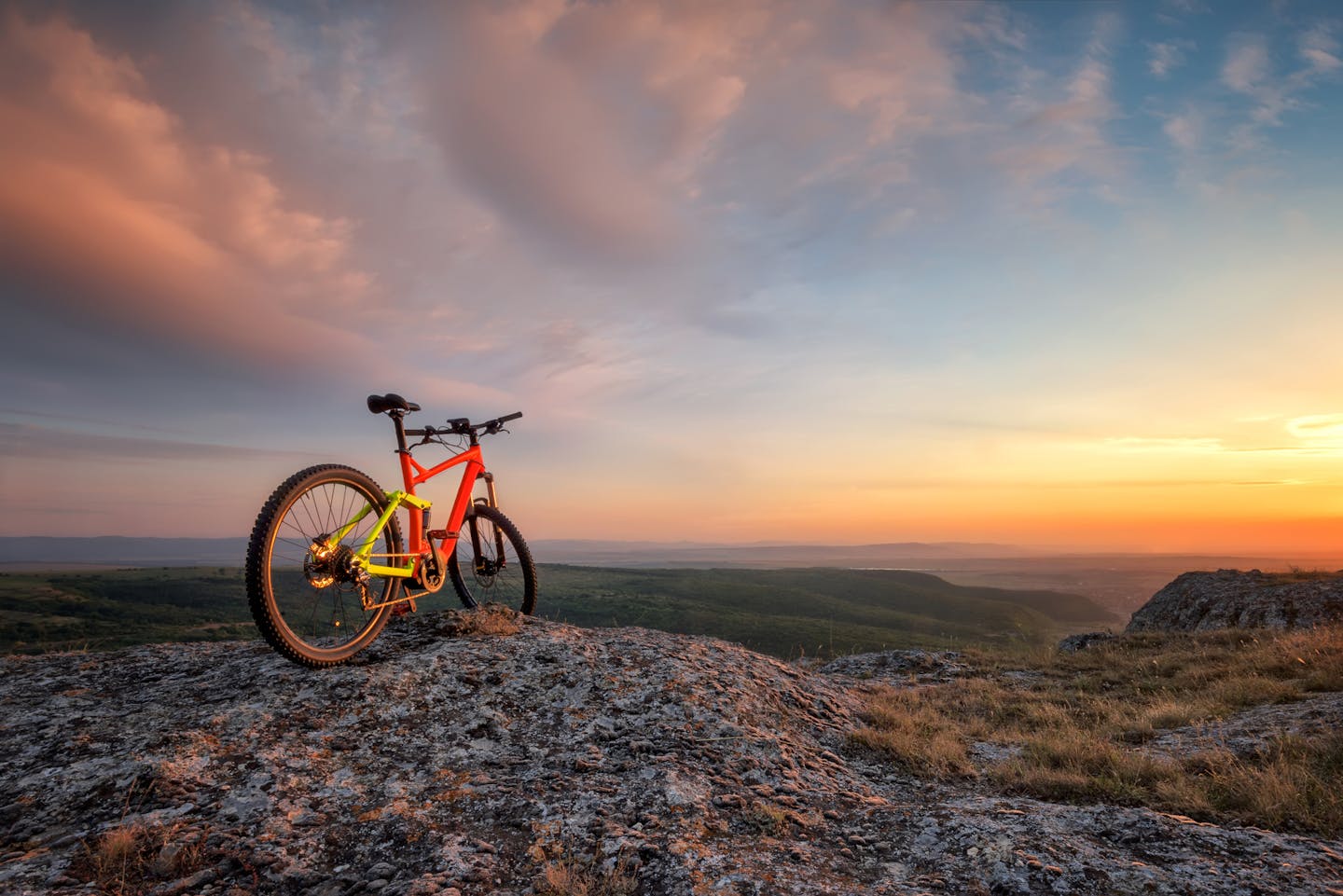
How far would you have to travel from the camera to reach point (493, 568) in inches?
364

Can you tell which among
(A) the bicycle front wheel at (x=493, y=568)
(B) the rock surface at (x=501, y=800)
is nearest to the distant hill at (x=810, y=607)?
(A) the bicycle front wheel at (x=493, y=568)

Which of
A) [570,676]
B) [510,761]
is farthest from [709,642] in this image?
[510,761]

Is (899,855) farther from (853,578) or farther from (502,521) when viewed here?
(853,578)

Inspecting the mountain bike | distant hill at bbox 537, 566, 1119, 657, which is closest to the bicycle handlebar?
the mountain bike

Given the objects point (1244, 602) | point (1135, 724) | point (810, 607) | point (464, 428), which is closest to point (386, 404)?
point (464, 428)

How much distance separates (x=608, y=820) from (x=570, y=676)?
8.16 ft

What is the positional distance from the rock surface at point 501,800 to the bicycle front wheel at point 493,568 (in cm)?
239

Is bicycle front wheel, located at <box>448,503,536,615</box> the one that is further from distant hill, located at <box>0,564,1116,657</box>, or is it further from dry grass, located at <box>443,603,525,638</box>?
distant hill, located at <box>0,564,1116,657</box>

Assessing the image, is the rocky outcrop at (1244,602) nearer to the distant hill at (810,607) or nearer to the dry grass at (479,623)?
the distant hill at (810,607)

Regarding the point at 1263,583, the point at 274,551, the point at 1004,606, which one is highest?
the point at 274,551

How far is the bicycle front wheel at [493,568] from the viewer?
8938mm

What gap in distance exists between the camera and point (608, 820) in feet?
13.7

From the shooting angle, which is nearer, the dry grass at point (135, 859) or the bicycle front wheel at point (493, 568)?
the dry grass at point (135, 859)

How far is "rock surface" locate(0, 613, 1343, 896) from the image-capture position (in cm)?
354
